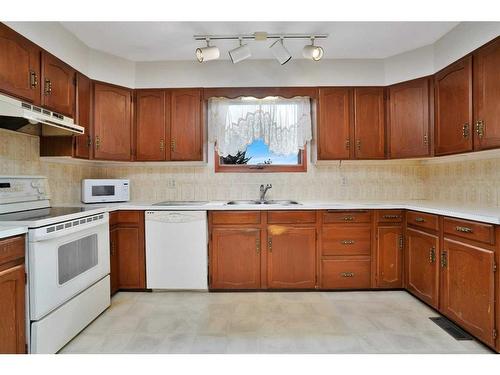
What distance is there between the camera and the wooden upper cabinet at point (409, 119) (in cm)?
275

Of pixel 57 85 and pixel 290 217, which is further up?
pixel 57 85

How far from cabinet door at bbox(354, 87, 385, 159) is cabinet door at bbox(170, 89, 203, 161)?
5.42ft

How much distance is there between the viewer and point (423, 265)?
2443 mm

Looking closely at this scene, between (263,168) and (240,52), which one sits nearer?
(240,52)

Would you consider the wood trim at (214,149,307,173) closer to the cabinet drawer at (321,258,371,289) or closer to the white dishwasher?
the white dishwasher

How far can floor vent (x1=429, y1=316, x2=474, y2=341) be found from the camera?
77.0 inches

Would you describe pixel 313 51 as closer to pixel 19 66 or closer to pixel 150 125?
pixel 150 125

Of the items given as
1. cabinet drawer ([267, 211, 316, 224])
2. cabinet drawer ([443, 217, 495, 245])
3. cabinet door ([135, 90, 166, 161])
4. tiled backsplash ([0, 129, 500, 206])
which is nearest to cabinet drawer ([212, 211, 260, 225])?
cabinet drawer ([267, 211, 316, 224])

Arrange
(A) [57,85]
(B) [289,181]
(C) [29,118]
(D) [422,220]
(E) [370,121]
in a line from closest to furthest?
(C) [29,118], (A) [57,85], (D) [422,220], (E) [370,121], (B) [289,181]

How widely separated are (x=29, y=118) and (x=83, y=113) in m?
0.92

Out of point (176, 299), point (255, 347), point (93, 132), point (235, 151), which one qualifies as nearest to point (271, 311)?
point (255, 347)

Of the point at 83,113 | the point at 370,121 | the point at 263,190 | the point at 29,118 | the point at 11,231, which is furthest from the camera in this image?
the point at 263,190

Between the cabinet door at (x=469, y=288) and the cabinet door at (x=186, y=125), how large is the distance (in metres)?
2.38

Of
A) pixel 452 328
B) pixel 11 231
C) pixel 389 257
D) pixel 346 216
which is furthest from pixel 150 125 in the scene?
pixel 452 328
